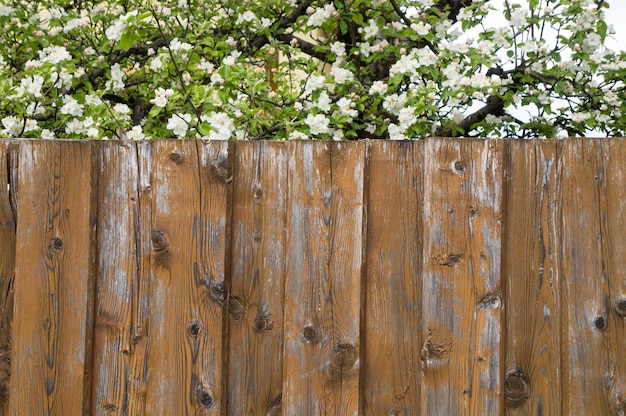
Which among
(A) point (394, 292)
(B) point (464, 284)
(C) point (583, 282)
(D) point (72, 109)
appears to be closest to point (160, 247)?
(A) point (394, 292)

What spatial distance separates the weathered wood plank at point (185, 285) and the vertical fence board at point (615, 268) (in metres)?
0.97

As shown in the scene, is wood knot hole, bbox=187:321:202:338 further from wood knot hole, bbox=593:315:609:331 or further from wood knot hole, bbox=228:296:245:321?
wood knot hole, bbox=593:315:609:331

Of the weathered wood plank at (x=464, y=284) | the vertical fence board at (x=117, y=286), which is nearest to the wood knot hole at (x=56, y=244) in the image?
the vertical fence board at (x=117, y=286)

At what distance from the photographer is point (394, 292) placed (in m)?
1.86

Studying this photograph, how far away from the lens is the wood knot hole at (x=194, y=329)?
1.90 metres

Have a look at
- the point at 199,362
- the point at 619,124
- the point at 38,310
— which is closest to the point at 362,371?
the point at 199,362

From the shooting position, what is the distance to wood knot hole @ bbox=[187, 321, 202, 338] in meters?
1.90

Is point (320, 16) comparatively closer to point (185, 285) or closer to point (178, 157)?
point (178, 157)

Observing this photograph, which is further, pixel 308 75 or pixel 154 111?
pixel 308 75

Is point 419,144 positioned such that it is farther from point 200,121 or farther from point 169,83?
point 169,83

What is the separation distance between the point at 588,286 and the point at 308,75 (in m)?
2.30

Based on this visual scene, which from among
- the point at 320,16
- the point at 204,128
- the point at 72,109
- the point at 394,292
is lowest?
the point at 394,292

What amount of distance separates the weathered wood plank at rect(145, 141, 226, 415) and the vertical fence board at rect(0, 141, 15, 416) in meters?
0.42

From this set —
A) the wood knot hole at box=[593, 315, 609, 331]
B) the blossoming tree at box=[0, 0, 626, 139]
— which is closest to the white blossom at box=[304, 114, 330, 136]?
the blossoming tree at box=[0, 0, 626, 139]
